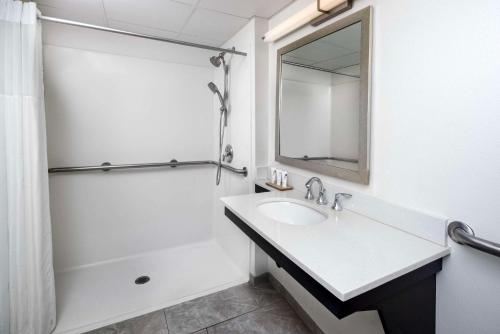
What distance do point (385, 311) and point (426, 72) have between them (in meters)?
0.89

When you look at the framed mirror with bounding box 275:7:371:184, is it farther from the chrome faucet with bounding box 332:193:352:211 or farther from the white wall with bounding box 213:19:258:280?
the white wall with bounding box 213:19:258:280

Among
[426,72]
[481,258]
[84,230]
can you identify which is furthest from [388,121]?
[84,230]

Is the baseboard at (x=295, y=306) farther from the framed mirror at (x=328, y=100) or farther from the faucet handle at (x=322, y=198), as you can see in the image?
the framed mirror at (x=328, y=100)

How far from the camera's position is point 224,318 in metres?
1.66

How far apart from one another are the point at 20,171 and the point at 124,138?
1.00 metres

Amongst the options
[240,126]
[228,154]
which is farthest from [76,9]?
[228,154]

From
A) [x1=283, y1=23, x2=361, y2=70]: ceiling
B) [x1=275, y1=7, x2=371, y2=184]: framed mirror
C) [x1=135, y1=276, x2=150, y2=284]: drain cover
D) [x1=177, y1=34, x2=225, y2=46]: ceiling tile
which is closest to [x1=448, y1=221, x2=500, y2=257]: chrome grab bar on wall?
[x1=275, y1=7, x2=371, y2=184]: framed mirror

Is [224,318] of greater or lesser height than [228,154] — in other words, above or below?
below

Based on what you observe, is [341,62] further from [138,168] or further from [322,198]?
[138,168]

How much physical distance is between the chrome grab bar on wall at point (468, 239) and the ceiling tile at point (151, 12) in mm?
1886

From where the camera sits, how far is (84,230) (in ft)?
7.38

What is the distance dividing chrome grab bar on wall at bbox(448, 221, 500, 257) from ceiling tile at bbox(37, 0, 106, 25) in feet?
7.49

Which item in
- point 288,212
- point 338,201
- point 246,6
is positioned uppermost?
point 246,6

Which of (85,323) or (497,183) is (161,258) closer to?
(85,323)
